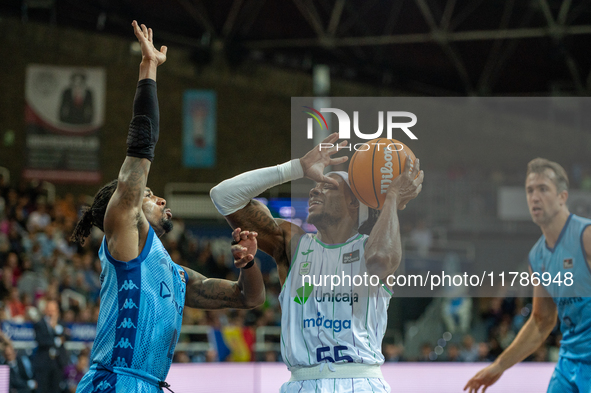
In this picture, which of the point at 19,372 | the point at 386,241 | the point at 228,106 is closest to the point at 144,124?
the point at 386,241

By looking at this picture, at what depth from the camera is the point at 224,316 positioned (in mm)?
14578

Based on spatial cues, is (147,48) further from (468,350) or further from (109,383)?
(468,350)

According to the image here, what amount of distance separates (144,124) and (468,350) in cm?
1001

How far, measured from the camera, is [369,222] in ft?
15.0

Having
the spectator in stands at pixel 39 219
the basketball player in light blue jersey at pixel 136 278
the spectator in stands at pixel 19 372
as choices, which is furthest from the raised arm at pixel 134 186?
the spectator in stands at pixel 39 219

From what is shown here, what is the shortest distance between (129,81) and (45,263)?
7953mm

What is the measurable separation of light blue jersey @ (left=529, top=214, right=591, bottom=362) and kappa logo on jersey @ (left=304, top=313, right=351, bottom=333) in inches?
86.1

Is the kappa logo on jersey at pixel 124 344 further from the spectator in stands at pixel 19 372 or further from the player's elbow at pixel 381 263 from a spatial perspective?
the spectator in stands at pixel 19 372

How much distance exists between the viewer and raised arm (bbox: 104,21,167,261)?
3805 mm

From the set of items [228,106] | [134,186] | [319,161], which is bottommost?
[134,186]

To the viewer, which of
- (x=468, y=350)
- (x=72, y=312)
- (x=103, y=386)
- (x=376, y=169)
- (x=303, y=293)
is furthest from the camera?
(x=468, y=350)

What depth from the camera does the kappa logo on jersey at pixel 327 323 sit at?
4.14m

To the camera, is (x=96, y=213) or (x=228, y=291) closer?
(x=96, y=213)

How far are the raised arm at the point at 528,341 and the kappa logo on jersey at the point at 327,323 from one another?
1799mm
